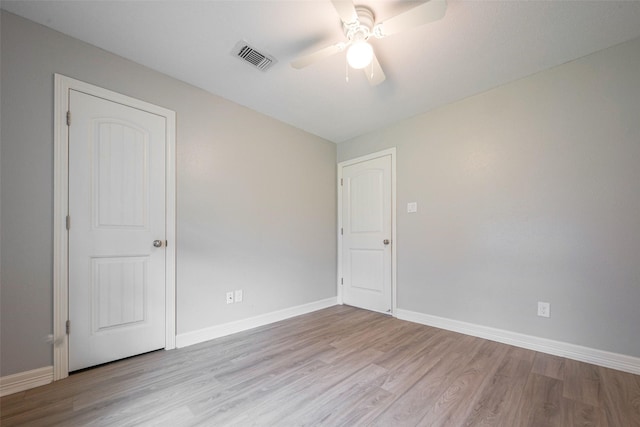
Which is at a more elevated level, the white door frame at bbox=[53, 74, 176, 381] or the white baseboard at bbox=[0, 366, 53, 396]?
the white door frame at bbox=[53, 74, 176, 381]

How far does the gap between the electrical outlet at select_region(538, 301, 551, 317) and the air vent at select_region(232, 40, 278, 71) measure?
3.08m

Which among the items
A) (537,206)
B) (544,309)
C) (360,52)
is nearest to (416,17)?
(360,52)

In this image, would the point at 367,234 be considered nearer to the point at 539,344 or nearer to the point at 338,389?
the point at 539,344

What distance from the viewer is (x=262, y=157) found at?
312cm

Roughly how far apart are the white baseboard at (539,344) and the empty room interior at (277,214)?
0.05ft

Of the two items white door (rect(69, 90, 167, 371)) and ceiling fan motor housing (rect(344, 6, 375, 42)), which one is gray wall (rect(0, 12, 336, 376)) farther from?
ceiling fan motor housing (rect(344, 6, 375, 42))

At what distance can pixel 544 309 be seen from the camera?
2.31 meters

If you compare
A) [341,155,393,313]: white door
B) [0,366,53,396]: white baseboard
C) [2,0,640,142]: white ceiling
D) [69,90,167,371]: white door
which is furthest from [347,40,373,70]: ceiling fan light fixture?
[0,366,53,396]: white baseboard

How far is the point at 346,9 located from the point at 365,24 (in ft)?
0.92

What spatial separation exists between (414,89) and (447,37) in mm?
683

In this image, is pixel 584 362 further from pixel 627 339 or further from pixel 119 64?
pixel 119 64

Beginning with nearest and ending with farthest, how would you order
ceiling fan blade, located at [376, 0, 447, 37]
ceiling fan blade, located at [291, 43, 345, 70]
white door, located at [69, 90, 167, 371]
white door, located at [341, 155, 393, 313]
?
ceiling fan blade, located at [376, 0, 447, 37] → ceiling fan blade, located at [291, 43, 345, 70] → white door, located at [69, 90, 167, 371] → white door, located at [341, 155, 393, 313]

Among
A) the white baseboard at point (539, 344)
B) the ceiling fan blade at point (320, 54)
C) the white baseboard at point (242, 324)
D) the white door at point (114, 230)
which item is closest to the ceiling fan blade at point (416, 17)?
the ceiling fan blade at point (320, 54)

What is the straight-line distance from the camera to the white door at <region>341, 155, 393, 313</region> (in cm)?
343
